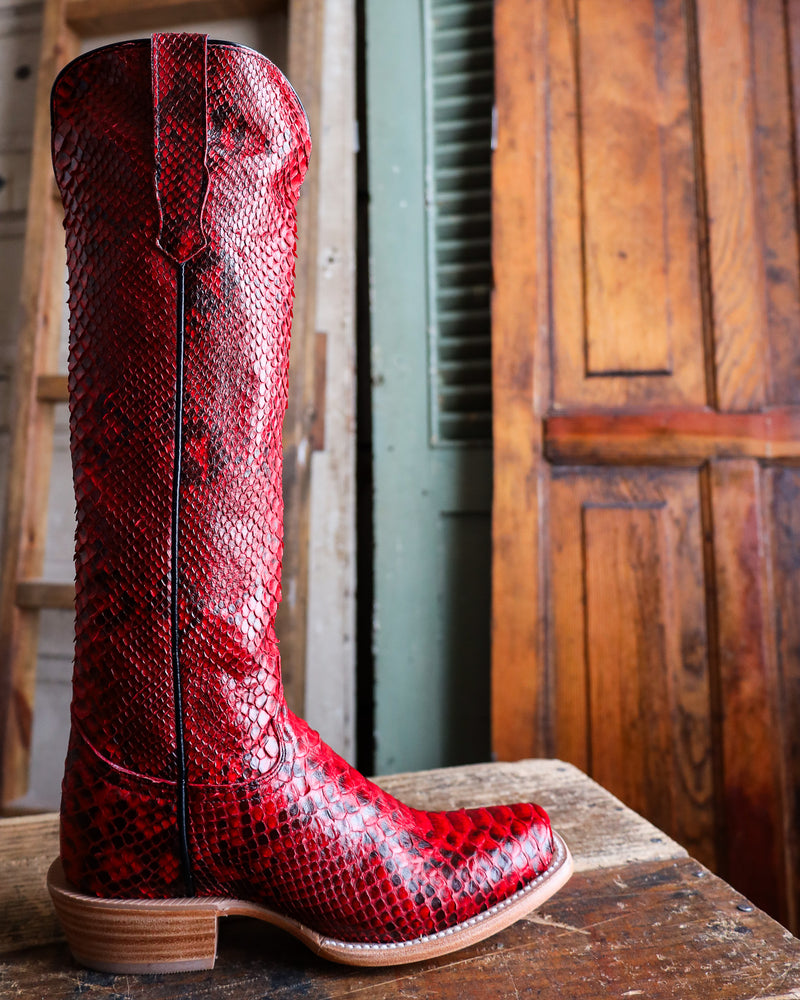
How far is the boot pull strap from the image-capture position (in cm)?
43

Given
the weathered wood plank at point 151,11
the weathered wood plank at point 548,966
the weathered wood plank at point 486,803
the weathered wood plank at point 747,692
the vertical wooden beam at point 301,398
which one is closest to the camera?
the weathered wood plank at point 548,966

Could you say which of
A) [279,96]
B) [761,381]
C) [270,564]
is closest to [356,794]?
[270,564]

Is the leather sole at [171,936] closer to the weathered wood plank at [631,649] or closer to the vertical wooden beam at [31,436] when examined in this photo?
the weathered wood plank at [631,649]

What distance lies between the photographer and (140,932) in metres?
0.43

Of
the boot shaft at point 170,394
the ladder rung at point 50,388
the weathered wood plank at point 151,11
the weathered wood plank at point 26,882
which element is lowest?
the weathered wood plank at point 26,882

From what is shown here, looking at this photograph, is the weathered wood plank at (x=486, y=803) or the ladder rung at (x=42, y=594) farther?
the ladder rung at (x=42, y=594)

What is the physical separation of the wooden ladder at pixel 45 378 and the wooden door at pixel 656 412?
1.14ft

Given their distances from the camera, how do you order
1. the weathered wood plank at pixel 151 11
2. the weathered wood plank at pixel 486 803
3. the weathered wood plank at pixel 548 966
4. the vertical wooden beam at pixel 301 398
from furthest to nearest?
1. the weathered wood plank at pixel 151 11
2. the vertical wooden beam at pixel 301 398
3. the weathered wood plank at pixel 486 803
4. the weathered wood plank at pixel 548 966

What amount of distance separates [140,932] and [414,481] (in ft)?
2.90

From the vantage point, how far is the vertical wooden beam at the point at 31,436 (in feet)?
4.05

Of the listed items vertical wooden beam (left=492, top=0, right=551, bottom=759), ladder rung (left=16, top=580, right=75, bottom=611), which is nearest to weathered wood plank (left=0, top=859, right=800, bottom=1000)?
vertical wooden beam (left=492, top=0, right=551, bottom=759)

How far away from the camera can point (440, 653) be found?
1210 millimetres

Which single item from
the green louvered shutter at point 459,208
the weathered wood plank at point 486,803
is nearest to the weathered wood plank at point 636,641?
the green louvered shutter at point 459,208

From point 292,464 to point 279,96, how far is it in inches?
30.8
